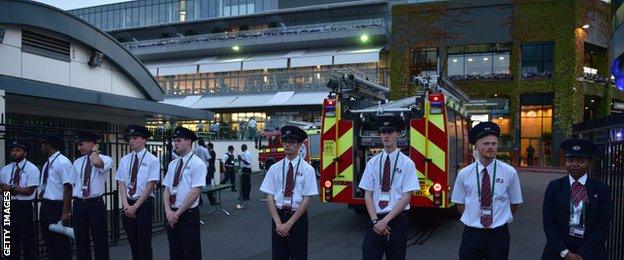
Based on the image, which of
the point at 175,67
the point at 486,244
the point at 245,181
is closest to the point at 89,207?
the point at 486,244

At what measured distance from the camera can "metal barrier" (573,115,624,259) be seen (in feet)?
17.3

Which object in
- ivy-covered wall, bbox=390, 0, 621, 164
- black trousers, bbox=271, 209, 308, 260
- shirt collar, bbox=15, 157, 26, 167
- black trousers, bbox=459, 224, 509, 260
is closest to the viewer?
black trousers, bbox=459, 224, 509, 260

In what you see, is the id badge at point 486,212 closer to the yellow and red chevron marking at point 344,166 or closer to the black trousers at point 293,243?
the black trousers at point 293,243

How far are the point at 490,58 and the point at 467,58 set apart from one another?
1456mm

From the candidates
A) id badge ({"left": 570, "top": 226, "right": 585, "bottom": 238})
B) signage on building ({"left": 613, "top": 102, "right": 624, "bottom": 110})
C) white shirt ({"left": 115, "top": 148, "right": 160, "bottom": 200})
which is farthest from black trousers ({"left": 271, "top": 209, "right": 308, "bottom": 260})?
signage on building ({"left": 613, "top": 102, "right": 624, "bottom": 110})

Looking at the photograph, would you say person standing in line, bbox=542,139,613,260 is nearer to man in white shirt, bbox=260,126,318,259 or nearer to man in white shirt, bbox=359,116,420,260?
man in white shirt, bbox=359,116,420,260

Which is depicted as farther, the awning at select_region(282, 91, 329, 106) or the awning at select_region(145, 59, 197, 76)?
the awning at select_region(145, 59, 197, 76)

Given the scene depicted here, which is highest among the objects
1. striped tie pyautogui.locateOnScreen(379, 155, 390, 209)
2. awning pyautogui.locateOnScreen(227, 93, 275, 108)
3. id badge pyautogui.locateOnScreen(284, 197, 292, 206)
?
awning pyautogui.locateOnScreen(227, 93, 275, 108)

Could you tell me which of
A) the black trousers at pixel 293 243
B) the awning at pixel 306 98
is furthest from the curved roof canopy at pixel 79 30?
the awning at pixel 306 98

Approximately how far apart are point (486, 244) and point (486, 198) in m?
0.41

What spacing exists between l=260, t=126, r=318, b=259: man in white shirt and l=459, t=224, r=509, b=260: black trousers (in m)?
1.69

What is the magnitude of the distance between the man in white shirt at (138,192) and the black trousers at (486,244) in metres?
3.66

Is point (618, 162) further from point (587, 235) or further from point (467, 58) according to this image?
point (467, 58)

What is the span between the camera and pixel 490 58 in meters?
34.0
